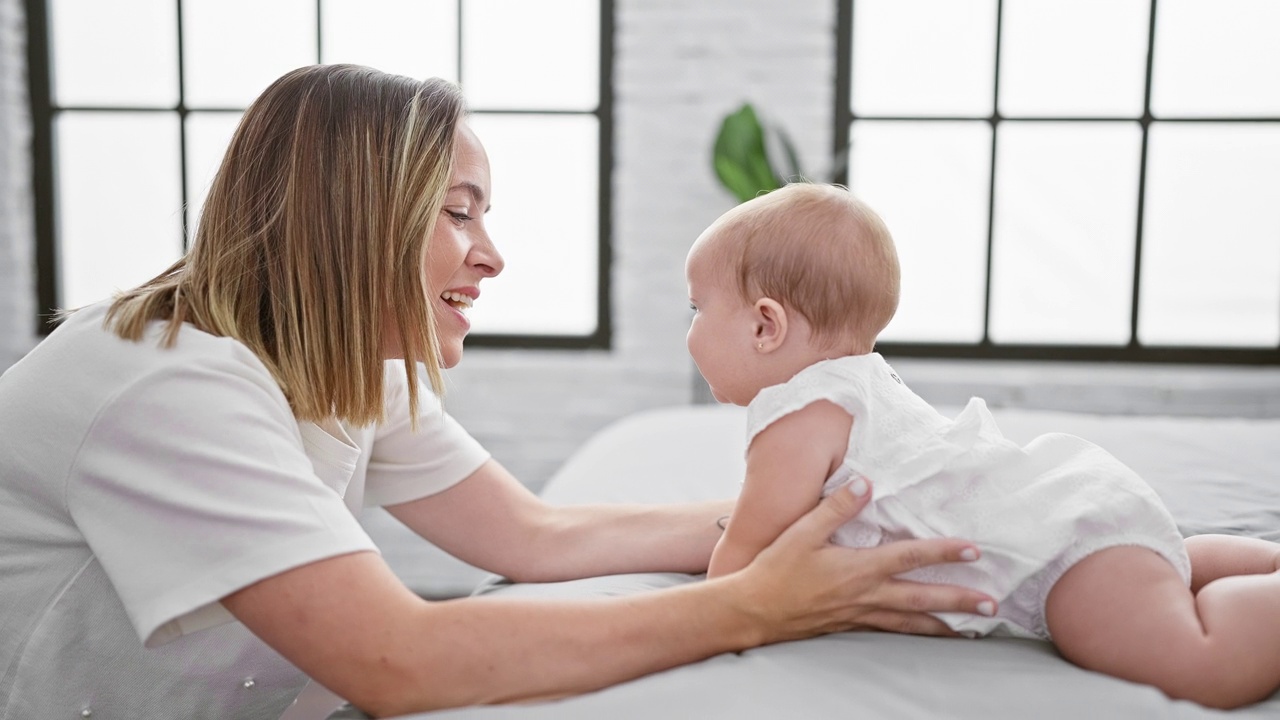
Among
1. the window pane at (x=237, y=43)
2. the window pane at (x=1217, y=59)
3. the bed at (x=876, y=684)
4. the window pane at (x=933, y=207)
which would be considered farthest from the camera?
the window pane at (x=237, y=43)

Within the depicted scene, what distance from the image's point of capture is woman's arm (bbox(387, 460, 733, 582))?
4.04ft

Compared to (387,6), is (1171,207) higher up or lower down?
lower down

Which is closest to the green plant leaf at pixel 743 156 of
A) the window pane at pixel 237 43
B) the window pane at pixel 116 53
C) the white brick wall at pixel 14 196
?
the window pane at pixel 237 43

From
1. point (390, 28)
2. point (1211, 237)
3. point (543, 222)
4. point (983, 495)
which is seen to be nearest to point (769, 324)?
point (983, 495)

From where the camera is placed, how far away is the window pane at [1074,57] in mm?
3176

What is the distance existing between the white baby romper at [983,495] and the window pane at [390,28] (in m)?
2.67

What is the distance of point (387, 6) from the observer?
10.9ft

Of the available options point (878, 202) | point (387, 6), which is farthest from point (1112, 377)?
point (387, 6)

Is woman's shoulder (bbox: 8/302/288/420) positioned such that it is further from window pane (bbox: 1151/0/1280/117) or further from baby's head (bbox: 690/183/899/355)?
window pane (bbox: 1151/0/1280/117)

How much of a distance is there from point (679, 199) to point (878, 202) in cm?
71

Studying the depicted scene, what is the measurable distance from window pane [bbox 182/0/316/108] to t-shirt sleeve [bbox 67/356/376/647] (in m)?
2.83

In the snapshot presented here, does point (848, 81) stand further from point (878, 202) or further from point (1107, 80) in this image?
point (1107, 80)

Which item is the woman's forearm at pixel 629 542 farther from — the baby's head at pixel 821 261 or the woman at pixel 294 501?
the baby's head at pixel 821 261

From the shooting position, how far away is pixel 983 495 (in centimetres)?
99
